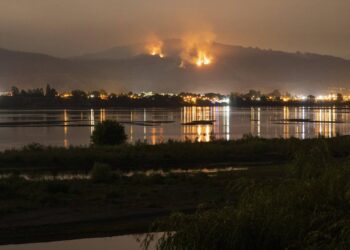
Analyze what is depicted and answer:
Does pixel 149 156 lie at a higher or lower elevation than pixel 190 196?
higher

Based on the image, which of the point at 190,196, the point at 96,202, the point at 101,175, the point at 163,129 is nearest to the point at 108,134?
the point at 101,175

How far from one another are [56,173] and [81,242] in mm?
14684

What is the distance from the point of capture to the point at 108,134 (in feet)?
121

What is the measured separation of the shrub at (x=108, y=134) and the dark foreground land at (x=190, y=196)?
14.7 ft

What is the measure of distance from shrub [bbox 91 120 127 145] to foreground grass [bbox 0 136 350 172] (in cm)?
406

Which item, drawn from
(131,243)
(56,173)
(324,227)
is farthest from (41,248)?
(56,173)

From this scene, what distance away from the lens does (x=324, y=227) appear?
5523mm

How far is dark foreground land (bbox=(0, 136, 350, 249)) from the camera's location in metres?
5.71

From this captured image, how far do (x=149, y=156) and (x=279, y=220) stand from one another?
2526 cm

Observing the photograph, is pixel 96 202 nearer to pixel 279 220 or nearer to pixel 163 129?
pixel 279 220

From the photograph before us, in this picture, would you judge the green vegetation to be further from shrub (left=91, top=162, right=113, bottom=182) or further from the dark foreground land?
shrub (left=91, top=162, right=113, bottom=182)

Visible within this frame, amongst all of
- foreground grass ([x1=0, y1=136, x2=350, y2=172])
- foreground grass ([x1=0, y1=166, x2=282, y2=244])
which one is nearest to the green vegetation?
foreground grass ([x1=0, y1=166, x2=282, y2=244])

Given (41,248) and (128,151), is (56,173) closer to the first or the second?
(128,151)

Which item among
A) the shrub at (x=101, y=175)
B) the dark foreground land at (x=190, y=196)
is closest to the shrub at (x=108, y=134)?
the dark foreground land at (x=190, y=196)
